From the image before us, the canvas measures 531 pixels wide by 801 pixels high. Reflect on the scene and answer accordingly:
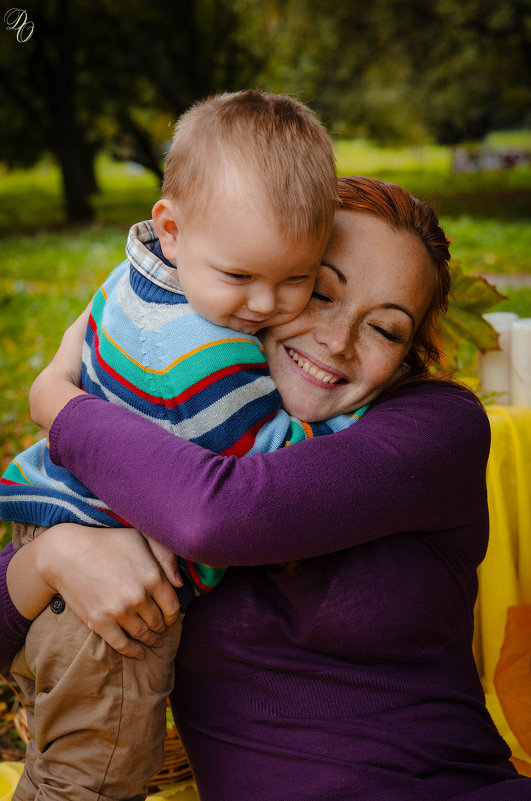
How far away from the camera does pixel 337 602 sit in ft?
5.21

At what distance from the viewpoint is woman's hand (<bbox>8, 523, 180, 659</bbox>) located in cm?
153

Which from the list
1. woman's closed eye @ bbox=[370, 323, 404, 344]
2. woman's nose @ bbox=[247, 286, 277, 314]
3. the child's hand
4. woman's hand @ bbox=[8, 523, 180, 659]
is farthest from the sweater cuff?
woman's closed eye @ bbox=[370, 323, 404, 344]

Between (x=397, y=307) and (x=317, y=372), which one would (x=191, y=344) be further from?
(x=397, y=307)

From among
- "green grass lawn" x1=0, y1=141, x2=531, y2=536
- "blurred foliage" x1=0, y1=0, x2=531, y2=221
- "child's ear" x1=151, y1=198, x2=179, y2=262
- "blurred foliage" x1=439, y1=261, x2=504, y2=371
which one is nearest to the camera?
"child's ear" x1=151, y1=198, x2=179, y2=262

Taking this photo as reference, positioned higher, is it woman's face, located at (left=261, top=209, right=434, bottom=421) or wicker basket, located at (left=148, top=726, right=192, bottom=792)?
woman's face, located at (left=261, top=209, right=434, bottom=421)

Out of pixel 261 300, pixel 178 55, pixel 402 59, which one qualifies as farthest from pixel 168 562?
pixel 402 59

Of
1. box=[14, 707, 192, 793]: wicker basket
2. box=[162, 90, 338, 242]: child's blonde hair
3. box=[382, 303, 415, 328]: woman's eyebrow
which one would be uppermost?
box=[162, 90, 338, 242]: child's blonde hair

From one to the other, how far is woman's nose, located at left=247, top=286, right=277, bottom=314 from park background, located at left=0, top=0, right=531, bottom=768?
6267 mm

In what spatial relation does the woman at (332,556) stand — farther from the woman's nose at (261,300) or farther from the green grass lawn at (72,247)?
the green grass lawn at (72,247)

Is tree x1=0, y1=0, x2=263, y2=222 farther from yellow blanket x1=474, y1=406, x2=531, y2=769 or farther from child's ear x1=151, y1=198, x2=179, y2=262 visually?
child's ear x1=151, y1=198, x2=179, y2=262

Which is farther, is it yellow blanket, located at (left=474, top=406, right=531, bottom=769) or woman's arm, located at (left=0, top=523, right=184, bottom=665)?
yellow blanket, located at (left=474, top=406, right=531, bottom=769)

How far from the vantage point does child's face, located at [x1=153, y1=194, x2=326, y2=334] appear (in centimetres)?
154

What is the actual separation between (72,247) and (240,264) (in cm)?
1089

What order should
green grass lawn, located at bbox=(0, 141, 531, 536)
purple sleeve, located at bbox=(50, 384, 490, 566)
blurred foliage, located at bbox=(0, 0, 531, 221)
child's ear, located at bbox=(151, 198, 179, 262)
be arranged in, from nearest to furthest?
1. purple sleeve, located at bbox=(50, 384, 490, 566)
2. child's ear, located at bbox=(151, 198, 179, 262)
3. green grass lawn, located at bbox=(0, 141, 531, 536)
4. blurred foliage, located at bbox=(0, 0, 531, 221)
